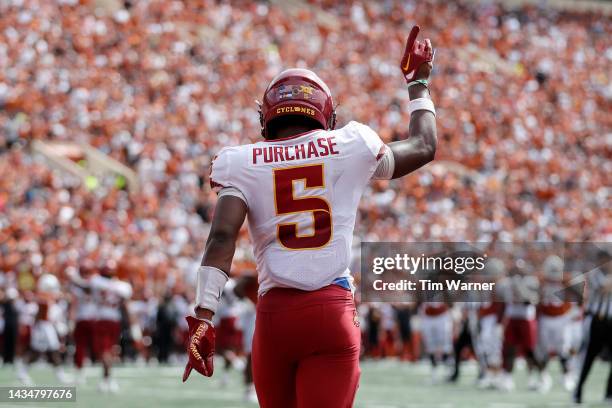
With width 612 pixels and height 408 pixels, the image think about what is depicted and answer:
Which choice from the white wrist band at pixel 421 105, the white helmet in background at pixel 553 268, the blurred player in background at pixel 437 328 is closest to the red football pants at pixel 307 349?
the white wrist band at pixel 421 105

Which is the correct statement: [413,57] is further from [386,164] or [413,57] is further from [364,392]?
[364,392]

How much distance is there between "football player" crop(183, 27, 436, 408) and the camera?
12.8 feet

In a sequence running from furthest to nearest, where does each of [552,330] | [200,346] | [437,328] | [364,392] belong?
[437,328] < [552,330] < [364,392] < [200,346]

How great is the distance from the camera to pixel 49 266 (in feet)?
57.9

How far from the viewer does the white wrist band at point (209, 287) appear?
3.98 m

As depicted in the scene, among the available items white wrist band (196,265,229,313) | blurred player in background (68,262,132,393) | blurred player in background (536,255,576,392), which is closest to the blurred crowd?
blurred player in background (68,262,132,393)

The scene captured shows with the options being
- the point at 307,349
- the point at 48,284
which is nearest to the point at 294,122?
the point at 307,349

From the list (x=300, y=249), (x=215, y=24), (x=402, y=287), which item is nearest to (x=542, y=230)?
(x=215, y=24)

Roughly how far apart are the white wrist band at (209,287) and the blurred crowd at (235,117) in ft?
34.5

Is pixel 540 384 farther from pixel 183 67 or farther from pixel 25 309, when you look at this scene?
pixel 183 67

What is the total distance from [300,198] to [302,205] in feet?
0.08

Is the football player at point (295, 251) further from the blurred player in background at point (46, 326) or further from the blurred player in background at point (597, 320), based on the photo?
the blurred player in background at point (46, 326)

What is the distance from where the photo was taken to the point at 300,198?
3.96 meters

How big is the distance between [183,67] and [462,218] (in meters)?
6.76
